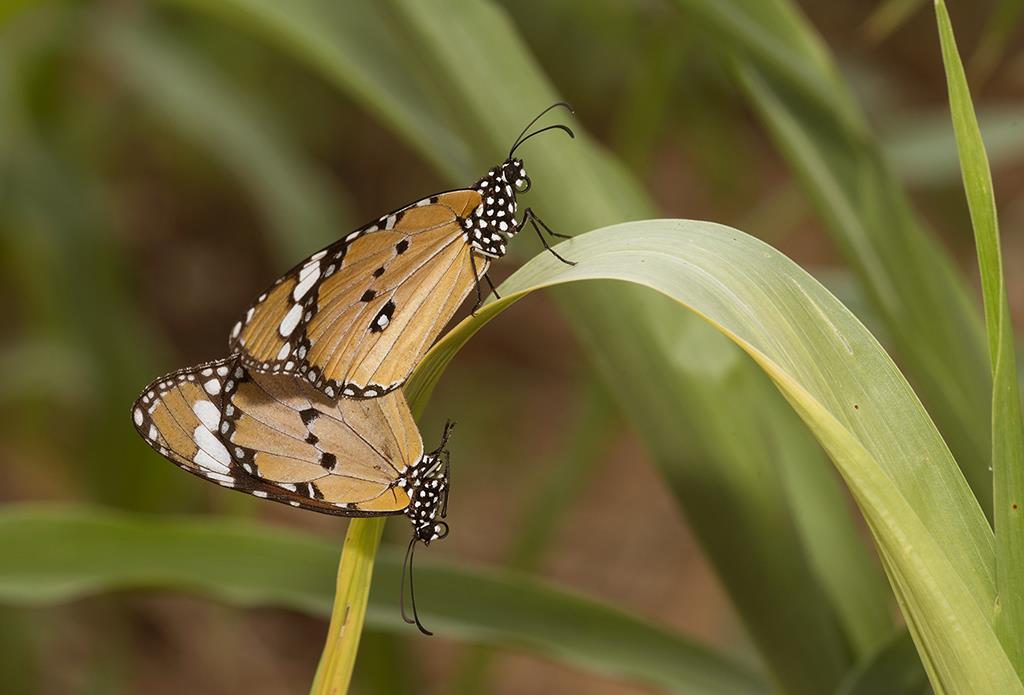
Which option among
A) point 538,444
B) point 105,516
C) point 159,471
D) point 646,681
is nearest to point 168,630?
point 159,471

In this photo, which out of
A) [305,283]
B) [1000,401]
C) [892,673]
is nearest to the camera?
[1000,401]

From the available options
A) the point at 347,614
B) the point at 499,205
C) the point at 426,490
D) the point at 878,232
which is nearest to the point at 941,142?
the point at 878,232

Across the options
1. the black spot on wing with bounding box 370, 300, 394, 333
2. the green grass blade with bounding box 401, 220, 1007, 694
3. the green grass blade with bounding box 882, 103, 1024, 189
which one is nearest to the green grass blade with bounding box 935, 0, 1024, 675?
the green grass blade with bounding box 401, 220, 1007, 694

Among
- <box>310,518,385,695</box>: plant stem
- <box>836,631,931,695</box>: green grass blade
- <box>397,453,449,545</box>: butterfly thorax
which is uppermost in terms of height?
<box>397,453,449,545</box>: butterfly thorax

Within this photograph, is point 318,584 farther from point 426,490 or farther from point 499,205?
point 499,205

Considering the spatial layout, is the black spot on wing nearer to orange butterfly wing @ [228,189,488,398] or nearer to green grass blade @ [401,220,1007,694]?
orange butterfly wing @ [228,189,488,398]

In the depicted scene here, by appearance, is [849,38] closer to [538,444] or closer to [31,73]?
[538,444]

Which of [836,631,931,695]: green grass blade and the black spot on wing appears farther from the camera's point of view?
the black spot on wing
